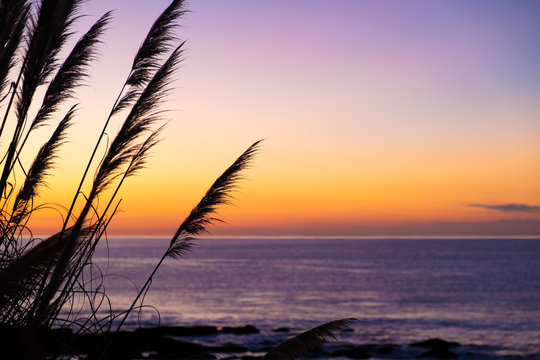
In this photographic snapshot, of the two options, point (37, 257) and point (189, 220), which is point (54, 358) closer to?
point (37, 257)

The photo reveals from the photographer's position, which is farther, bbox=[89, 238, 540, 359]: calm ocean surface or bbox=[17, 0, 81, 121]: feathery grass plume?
bbox=[89, 238, 540, 359]: calm ocean surface

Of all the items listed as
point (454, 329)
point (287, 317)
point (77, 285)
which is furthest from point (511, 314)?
point (77, 285)

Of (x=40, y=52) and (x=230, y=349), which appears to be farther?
(x=230, y=349)

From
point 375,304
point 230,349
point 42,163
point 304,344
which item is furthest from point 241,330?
point 304,344

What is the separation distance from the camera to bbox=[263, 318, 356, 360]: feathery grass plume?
205cm

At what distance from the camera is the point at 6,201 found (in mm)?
3908

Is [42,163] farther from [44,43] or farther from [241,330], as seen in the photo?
[241,330]

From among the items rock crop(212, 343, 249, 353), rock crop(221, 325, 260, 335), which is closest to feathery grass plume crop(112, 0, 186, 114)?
rock crop(212, 343, 249, 353)

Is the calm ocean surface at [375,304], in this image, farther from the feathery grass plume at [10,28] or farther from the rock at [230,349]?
the feathery grass plume at [10,28]

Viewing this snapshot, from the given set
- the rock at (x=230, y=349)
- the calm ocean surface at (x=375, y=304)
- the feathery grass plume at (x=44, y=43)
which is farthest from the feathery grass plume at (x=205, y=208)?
the rock at (x=230, y=349)

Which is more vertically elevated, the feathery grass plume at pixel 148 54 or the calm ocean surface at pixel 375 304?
the feathery grass plume at pixel 148 54

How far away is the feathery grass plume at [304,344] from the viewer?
205 cm

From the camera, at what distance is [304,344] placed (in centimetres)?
211

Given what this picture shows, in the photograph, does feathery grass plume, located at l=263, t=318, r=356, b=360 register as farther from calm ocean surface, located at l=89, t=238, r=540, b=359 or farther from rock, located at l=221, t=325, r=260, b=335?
rock, located at l=221, t=325, r=260, b=335
